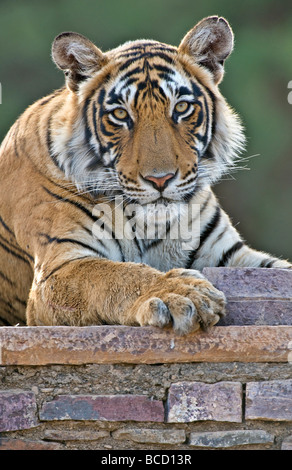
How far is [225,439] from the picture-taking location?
183cm

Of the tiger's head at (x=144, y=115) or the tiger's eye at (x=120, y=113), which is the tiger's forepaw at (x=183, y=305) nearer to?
the tiger's head at (x=144, y=115)

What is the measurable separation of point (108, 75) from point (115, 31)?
5.66 metres

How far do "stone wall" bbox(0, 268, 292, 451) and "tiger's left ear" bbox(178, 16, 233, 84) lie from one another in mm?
1150

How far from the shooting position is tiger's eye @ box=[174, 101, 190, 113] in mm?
2570

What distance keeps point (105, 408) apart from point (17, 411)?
7.7 inches

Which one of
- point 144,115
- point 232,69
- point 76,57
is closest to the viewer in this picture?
point 144,115

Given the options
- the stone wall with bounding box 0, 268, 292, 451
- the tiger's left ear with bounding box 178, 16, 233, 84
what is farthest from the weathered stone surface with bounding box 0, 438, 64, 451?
the tiger's left ear with bounding box 178, 16, 233, 84

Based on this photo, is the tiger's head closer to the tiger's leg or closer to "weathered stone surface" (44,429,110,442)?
the tiger's leg

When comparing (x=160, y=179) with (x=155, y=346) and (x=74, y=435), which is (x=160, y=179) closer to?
(x=155, y=346)

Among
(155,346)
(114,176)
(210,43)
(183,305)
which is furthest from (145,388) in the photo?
(210,43)

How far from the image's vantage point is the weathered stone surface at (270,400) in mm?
1839

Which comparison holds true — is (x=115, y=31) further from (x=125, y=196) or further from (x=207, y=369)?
(x=207, y=369)

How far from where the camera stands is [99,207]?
2572 mm

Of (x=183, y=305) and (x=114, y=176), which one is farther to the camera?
(x=114, y=176)
